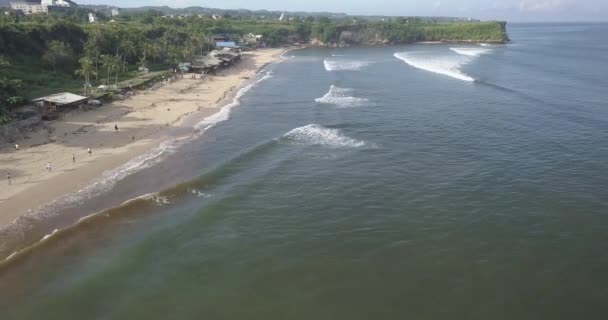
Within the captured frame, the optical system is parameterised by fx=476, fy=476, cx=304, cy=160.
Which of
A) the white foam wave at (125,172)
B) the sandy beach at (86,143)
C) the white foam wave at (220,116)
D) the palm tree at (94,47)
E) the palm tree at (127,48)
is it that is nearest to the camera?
the white foam wave at (125,172)

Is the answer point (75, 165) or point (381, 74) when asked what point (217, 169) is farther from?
point (381, 74)

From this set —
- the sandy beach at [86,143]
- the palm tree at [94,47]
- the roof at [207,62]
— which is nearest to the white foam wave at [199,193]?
the sandy beach at [86,143]

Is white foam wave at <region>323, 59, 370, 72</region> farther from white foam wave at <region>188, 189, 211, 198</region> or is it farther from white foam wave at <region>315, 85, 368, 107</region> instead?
white foam wave at <region>188, 189, 211, 198</region>

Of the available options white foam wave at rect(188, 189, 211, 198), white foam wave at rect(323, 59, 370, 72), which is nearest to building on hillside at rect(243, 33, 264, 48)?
white foam wave at rect(323, 59, 370, 72)

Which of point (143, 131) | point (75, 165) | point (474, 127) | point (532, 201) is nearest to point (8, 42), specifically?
point (143, 131)

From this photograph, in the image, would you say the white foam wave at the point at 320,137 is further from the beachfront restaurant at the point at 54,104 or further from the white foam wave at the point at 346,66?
the white foam wave at the point at 346,66
